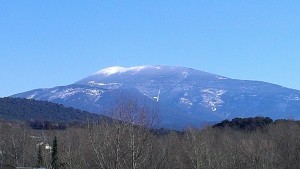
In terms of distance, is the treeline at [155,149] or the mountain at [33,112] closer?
the treeline at [155,149]

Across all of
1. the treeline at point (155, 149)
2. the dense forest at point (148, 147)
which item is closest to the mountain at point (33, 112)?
the dense forest at point (148, 147)

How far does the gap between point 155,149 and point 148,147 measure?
20.5m

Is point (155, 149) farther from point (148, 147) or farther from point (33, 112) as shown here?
point (33, 112)

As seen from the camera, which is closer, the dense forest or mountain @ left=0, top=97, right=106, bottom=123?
the dense forest

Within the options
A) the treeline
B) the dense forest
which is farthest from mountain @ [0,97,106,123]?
the treeline

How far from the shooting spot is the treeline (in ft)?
76.7

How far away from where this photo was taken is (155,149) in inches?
1911

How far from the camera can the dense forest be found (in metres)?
23.4

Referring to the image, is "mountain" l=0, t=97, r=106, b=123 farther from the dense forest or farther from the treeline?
the treeline

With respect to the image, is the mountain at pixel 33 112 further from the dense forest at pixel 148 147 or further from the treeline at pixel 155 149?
the treeline at pixel 155 149

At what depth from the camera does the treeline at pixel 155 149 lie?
76.7 feet

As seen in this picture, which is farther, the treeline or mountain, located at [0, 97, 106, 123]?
mountain, located at [0, 97, 106, 123]

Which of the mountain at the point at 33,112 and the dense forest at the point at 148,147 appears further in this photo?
the mountain at the point at 33,112

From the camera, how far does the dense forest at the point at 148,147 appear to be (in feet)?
76.7
